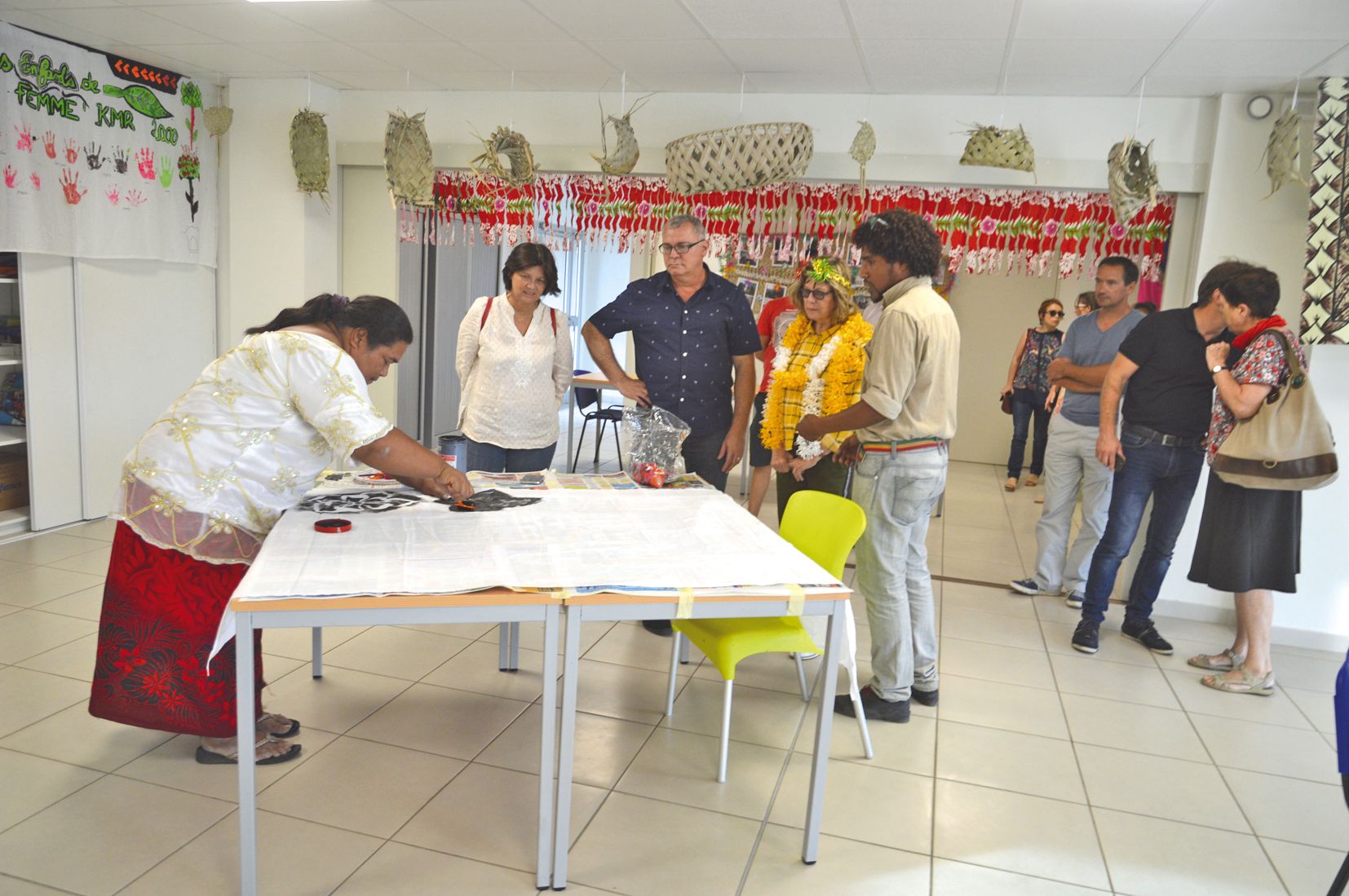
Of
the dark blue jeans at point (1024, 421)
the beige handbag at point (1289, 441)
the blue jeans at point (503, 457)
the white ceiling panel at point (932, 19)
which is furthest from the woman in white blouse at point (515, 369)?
the dark blue jeans at point (1024, 421)

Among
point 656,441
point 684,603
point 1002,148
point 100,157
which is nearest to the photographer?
point 684,603

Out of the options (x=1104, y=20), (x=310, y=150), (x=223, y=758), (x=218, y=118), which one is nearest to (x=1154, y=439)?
(x=1104, y=20)

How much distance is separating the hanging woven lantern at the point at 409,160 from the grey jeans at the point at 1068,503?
3594mm

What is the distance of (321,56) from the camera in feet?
16.1

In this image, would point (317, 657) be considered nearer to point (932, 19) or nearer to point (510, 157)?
point (510, 157)

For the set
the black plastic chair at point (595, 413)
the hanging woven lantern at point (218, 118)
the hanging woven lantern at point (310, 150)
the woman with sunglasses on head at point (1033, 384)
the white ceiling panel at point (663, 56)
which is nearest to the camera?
the white ceiling panel at point (663, 56)

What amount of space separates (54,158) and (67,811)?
367cm

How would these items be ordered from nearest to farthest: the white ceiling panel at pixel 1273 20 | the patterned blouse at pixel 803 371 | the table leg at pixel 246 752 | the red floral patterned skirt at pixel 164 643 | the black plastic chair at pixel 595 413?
the table leg at pixel 246 752
the red floral patterned skirt at pixel 164 643
the white ceiling panel at pixel 1273 20
the patterned blouse at pixel 803 371
the black plastic chair at pixel 595 413

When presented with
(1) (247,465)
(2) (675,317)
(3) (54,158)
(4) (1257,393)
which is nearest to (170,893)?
(1) (247,465)

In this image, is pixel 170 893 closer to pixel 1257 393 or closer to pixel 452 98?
pixel 1257 393

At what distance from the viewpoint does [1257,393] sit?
3.48 meters

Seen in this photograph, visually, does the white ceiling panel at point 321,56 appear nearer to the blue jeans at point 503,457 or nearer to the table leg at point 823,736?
the blue jeans at point 503,457

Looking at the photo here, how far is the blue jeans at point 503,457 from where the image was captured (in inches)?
158

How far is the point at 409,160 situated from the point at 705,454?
99.3 inches
